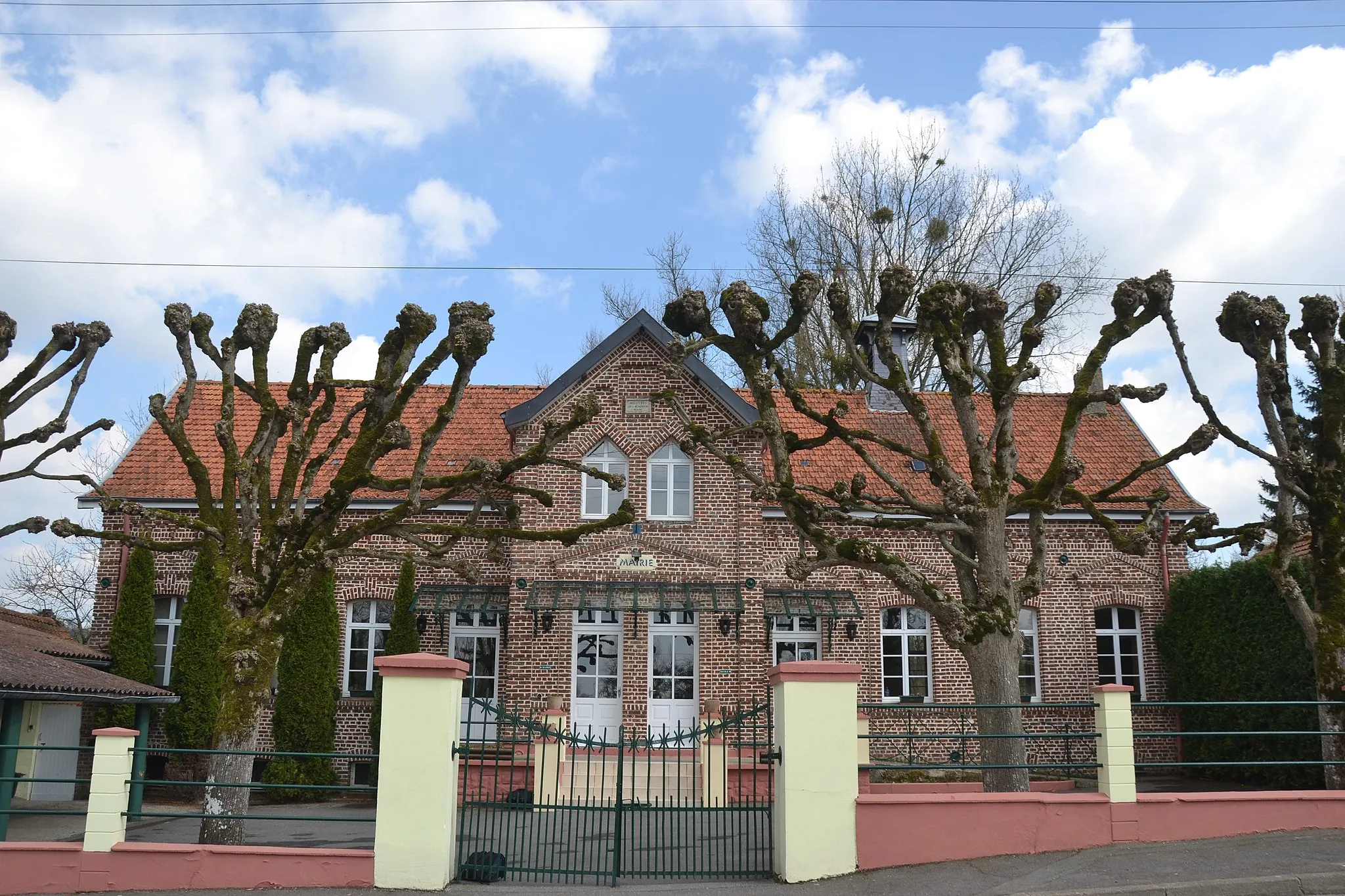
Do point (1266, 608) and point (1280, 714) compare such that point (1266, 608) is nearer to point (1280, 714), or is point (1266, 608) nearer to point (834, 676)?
point (1280, 714)

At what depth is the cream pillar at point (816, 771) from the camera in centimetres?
877

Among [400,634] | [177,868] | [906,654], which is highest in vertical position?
[400,634]

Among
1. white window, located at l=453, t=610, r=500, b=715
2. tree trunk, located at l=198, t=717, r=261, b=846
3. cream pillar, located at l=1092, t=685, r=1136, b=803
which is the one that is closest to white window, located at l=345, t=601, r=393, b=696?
white window, located at l=453, t=610, r=500, b=715

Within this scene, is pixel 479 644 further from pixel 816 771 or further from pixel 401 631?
pixel 816 771

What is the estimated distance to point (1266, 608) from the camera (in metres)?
15.9

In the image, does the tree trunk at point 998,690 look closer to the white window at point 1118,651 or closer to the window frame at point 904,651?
the window frame at point 904,651

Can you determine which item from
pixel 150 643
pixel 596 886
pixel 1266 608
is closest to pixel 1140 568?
pixel 1266 608

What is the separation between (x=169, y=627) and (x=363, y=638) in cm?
334

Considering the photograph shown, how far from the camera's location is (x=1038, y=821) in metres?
9.09

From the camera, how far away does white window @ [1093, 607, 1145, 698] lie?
62.4 feet

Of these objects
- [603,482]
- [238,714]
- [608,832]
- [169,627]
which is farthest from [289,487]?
[169,627]

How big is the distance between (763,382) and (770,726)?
4.27 m

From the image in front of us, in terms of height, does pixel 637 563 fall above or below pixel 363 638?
above

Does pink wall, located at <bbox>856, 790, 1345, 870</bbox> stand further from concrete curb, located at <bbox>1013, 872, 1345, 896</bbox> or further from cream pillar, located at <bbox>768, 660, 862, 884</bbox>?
concrete curb, located at <bbox>1013, 872, 1345, 896</bbox>
